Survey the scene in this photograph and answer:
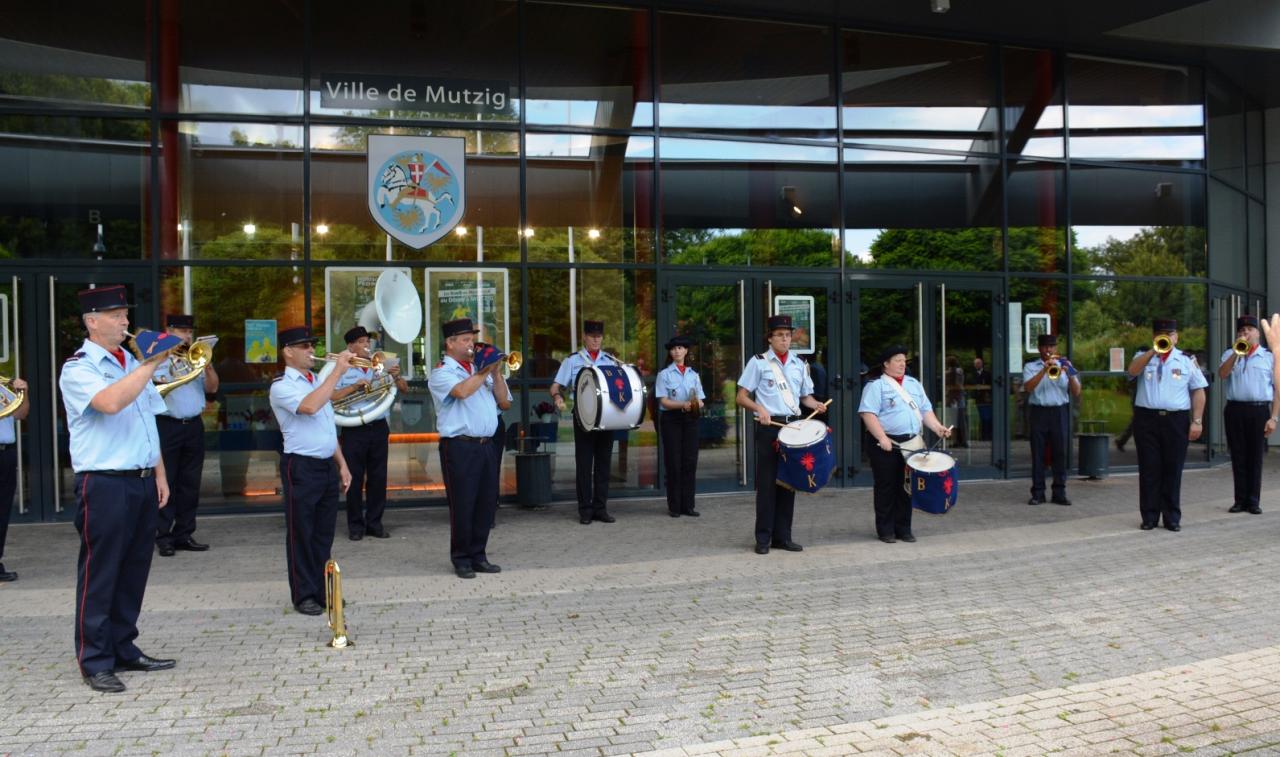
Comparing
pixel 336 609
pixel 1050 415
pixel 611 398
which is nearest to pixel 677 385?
pixel 611 398

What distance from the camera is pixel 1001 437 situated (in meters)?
13.2

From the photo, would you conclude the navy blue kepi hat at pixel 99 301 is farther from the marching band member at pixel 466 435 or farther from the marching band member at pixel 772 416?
the marching band member at pixel 772 416

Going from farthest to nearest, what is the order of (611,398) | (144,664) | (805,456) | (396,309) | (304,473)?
(396,309), (611,398), (805,456), (304,473), (144,664)

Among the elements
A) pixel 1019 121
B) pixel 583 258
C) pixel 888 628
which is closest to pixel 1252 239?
pixel 1019 121

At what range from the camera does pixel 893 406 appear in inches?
356

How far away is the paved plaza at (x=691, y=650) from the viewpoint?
451 cm

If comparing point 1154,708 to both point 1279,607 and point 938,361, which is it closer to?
point 1279,607

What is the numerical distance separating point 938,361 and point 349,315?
6.76 meters

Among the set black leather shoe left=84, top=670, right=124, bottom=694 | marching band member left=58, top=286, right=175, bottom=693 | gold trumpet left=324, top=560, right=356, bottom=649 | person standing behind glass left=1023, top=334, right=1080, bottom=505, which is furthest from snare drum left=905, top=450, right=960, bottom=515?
black leather shoe left=84, top=670, right=124, bottom=694

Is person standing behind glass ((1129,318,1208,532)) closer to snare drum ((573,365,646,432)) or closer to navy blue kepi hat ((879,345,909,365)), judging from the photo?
navy blue kepi hat ((879,345,909,365))

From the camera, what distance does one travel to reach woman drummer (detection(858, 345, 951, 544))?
8.98 metres

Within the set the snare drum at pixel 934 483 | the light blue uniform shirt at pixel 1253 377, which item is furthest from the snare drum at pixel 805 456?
the light blue uniform shirt at pixel 1253 377

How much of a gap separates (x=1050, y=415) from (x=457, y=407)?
6789mm

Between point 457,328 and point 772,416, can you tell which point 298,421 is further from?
point 772,416
